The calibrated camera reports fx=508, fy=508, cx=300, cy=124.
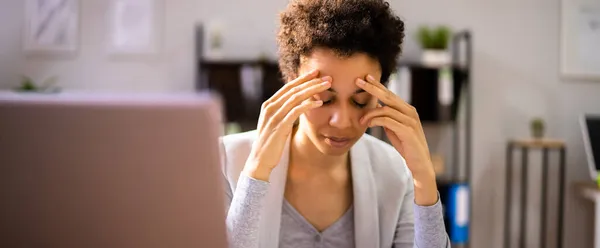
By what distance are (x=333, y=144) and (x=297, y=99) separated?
159 millimetres

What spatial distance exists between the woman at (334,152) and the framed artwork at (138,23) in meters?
2.11

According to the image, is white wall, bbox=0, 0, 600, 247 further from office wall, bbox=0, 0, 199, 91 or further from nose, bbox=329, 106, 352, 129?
nose, bbox=329, 106, 352, 129

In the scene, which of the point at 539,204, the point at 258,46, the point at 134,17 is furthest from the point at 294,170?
the point at 539,204

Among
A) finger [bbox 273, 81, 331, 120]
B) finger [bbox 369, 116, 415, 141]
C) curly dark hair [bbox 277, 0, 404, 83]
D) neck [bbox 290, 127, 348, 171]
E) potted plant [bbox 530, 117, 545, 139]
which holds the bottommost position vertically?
potted plant [bbox 530, 117, 545, 139]

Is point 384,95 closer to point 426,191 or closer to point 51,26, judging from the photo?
point 426,191

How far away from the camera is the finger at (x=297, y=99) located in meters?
0.90

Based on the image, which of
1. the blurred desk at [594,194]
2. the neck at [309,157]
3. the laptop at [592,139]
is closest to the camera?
the neck at [309,157]

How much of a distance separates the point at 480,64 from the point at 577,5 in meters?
0.69

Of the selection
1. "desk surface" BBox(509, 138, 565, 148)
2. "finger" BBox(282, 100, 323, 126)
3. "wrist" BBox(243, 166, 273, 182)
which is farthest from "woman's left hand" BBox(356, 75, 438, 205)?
"desk surface" BBox(509, 138, 565, 148)

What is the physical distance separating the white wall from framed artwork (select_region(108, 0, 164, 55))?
64mm

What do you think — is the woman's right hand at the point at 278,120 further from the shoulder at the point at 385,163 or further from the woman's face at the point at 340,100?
the shoulder at the point at 385,163

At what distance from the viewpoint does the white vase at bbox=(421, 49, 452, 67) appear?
112 inches

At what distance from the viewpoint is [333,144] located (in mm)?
1013

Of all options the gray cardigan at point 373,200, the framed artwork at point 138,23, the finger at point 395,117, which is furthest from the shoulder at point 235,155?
the framed artwork at point 138,23
